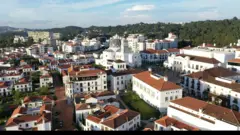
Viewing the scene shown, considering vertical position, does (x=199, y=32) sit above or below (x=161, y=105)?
above

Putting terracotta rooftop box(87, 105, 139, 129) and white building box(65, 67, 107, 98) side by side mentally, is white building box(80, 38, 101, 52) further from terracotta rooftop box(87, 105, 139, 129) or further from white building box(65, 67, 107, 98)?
terracotta rooftop box(87, 105, 139, 129)

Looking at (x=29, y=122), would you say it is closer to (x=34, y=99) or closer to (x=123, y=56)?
(x=34, y=99)

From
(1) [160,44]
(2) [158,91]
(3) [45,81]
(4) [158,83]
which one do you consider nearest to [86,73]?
(3) [45,81]

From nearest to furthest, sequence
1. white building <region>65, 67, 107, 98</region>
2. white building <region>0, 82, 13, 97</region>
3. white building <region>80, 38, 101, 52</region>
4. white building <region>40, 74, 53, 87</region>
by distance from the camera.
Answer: white building <region>65, 67, 107, 98</region>
white building <region>0, 82, 13, 97</region>
white building <region>40, 74, 53, 87</region>
white building <region>80, 38, 101, 52</region>

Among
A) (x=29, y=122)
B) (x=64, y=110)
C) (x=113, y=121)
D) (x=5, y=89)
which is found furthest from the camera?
(x=5, y=89)

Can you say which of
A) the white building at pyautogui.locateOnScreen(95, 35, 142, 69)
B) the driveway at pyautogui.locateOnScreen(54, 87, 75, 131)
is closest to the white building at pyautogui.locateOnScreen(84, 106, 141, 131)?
the driveway at pyautogui.locateOnScreen(54, 87, 75, 131)

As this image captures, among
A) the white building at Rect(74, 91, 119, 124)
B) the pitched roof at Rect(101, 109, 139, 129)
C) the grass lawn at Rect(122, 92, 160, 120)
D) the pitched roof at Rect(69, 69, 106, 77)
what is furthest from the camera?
the pitched roof at Rect(69, 69, 106, 77)
